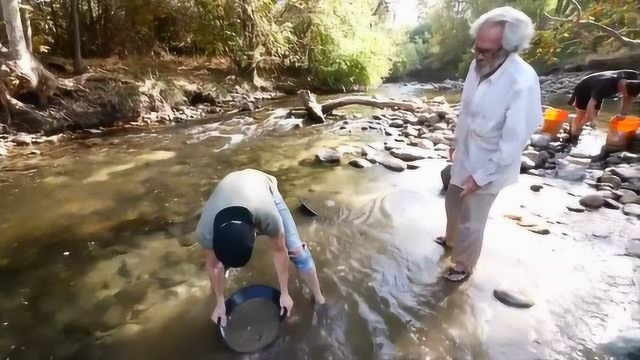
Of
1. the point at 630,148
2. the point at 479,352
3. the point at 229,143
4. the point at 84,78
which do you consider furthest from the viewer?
the point at 84,78

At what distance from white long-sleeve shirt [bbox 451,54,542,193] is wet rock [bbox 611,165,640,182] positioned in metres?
3.06

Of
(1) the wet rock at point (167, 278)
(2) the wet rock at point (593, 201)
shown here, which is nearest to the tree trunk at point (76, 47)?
(1) the wet rock at point (167, 278)

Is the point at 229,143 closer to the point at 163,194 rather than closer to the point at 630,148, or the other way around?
the point at 163,194

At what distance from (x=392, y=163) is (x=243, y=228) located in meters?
4.27

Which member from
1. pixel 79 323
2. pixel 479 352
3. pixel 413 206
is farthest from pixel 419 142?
pixel 79 323

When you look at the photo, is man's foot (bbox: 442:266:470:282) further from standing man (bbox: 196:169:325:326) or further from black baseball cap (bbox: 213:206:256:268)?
black baseball cap (bbox: 213:206:256:268)

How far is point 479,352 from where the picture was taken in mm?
2631

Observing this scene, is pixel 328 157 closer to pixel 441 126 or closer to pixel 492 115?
pixel 441 126

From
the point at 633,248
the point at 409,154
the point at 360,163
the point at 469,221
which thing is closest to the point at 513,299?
the point at 469,221

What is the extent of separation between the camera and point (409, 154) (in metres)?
6.43

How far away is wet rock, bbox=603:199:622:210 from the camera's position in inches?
177

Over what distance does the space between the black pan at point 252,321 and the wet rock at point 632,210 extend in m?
3.43

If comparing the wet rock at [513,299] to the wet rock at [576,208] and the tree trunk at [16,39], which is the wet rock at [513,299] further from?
the tree trunk at [16,39]

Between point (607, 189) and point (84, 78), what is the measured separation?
877 centimetres
